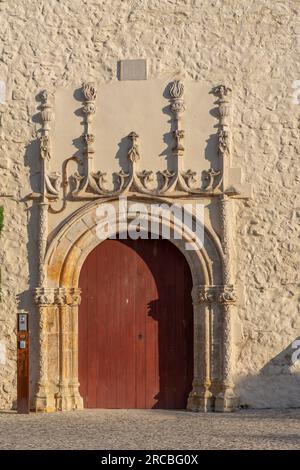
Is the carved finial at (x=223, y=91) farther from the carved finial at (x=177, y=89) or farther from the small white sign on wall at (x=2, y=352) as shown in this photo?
the small white sign on wall at (x=2, y=352)

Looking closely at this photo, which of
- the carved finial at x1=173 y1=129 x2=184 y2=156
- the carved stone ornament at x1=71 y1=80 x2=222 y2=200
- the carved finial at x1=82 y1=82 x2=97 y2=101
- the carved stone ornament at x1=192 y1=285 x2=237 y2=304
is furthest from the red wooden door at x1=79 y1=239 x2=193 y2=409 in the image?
the carved finial at x1=82 y1=82 x2=97 y2=101

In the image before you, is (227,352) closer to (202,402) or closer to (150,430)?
(202,402)

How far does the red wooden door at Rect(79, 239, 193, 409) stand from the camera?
1252cm

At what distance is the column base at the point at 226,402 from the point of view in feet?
39.4

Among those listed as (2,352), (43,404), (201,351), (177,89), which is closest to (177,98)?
(177,89)

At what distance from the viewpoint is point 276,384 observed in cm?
1223

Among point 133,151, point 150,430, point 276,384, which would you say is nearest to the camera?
point 150,430

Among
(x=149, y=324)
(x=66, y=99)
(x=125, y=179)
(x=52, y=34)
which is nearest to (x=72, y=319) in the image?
(x=149, y=324)

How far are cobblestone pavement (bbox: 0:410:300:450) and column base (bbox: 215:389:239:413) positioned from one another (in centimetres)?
13

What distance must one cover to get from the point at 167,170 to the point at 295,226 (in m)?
1.59

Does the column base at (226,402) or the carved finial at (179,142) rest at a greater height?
the carved finial at (179,142)

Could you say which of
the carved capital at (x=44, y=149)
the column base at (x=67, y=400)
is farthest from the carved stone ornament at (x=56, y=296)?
the carved capital at (x=44, y=149)

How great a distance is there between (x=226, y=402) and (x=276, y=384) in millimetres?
636

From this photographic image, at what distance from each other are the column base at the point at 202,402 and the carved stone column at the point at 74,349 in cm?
131
